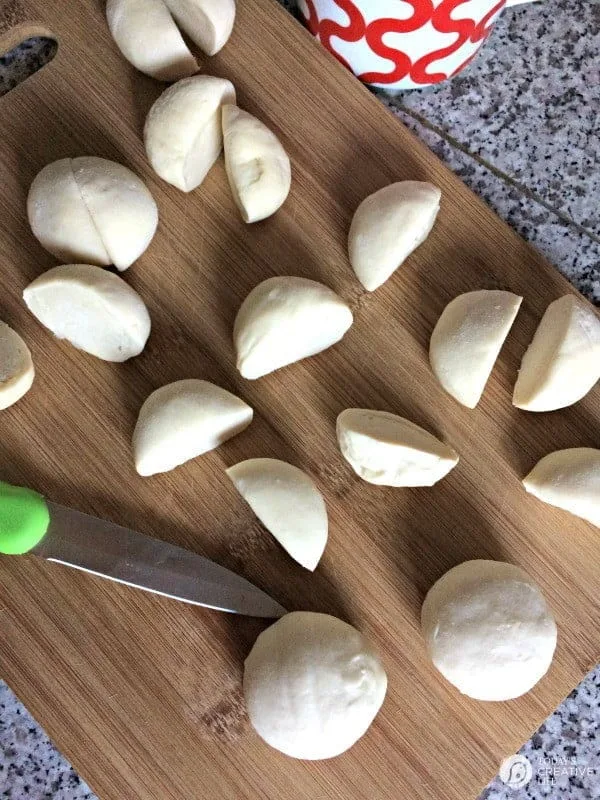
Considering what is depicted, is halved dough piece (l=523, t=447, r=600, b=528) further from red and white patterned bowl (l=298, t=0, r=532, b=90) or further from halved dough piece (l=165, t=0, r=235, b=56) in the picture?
halved dough piece (l=165, t=0, r=235, b=56)

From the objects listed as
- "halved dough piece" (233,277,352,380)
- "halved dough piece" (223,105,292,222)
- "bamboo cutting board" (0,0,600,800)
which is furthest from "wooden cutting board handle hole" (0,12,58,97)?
"halved dough piece" (233,277,352,380)

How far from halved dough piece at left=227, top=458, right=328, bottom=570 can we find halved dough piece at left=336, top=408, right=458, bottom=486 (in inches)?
2.8

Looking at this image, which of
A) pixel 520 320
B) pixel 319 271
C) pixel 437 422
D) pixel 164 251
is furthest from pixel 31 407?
pixel 520 320

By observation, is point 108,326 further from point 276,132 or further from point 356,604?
point 356,604

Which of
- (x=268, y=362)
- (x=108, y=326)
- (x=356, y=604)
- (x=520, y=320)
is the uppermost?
(x=108, y=326)

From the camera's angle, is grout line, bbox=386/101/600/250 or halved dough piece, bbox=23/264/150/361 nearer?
halved dough piece, bbox=23/264/150/361

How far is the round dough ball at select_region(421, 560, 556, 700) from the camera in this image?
0.88m

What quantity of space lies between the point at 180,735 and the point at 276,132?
0.75 meters

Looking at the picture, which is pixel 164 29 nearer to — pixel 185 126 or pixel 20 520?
pixel 185 126

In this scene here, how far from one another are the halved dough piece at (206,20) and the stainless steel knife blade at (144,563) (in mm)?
603

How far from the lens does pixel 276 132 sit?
1.02m

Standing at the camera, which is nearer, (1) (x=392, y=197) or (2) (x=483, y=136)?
(1) (x=392, y=197)

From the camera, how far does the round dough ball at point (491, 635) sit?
2.88ft

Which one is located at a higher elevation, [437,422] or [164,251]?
[164,251]
